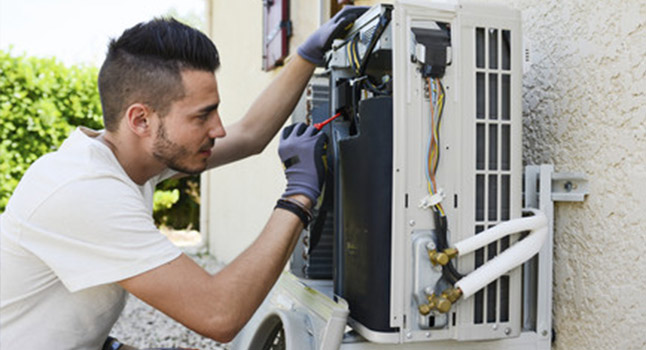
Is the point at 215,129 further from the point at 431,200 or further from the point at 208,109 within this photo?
the point at 431,200

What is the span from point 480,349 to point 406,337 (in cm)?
23

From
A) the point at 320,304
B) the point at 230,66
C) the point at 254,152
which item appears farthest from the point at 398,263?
the point at 230,66

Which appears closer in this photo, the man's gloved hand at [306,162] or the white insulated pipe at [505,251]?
the white insulated pipe at [505,251]

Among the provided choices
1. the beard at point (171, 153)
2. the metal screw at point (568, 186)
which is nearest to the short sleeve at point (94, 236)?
the beard at point (171, 153)

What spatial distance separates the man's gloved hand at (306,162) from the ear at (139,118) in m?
0.35

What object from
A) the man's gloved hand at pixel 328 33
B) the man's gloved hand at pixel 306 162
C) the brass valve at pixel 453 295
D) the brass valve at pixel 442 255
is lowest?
the brass valve at pixel 453 295

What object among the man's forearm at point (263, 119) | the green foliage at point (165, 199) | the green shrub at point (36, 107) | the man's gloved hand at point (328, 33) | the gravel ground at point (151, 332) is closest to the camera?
the man's gloved hand at point (328, 33)

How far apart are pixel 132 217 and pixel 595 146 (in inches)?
42.4

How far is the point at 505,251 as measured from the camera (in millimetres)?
1194

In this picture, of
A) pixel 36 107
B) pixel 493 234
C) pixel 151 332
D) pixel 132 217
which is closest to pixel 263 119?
pixel 132 217

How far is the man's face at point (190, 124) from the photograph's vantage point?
1396 millimetres

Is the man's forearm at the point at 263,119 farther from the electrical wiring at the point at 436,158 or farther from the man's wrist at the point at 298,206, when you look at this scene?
the electrical wiring at the point at 436,158

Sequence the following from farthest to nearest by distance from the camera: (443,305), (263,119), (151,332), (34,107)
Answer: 1. (34,107)
2. (151,332)
3. (263,119)
4. (443,305)

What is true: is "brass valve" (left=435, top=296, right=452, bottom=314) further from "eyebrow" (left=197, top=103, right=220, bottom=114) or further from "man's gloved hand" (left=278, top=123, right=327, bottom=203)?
"eyebrow" (left=197, top=103, right=220, bottom=114)
